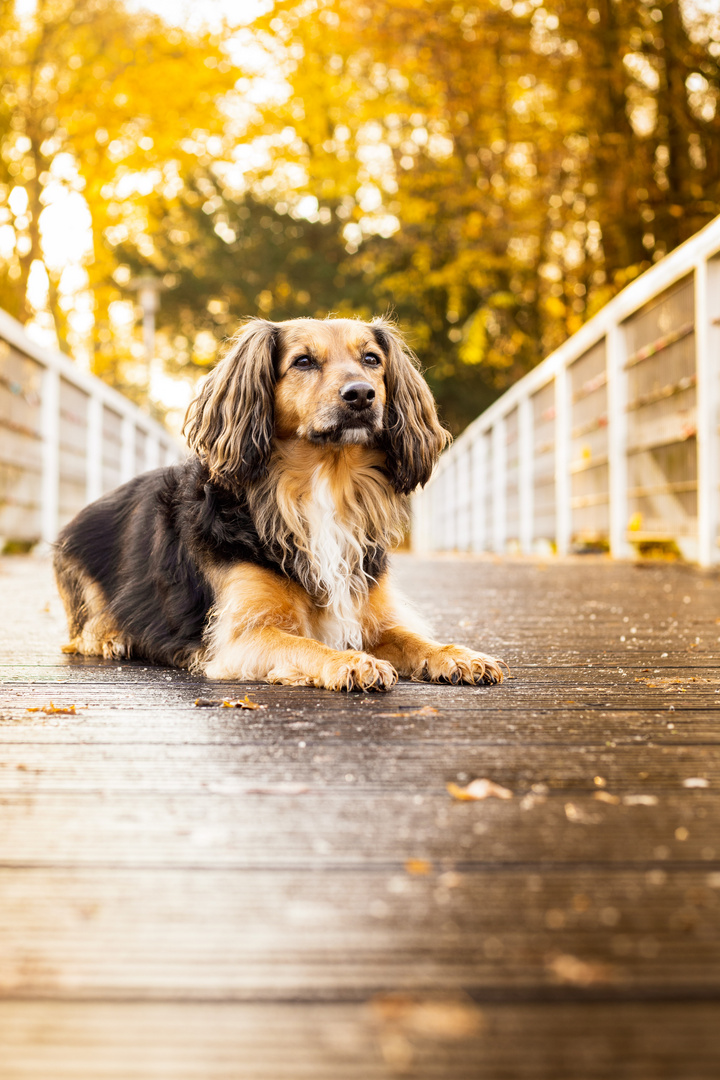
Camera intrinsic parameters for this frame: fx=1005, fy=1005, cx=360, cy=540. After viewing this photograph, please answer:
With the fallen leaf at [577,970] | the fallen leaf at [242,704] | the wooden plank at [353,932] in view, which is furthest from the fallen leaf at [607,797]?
the fallen leaf at [242,704]

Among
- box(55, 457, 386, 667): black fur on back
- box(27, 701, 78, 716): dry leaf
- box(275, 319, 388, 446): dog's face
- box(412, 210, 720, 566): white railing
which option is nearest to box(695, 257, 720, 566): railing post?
box(412, 210, 720, 566): white railing

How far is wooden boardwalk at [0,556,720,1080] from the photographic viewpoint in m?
0.91

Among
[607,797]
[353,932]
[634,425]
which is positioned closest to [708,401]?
[634,425]

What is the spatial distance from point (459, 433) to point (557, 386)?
14605 millimetres

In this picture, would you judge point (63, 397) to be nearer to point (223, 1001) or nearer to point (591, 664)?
point (591, 664)

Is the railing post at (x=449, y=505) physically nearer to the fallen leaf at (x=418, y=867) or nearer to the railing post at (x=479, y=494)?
the railing post at (x=479, y=494)

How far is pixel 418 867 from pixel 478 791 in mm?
362

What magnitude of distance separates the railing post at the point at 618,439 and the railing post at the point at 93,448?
6876mm

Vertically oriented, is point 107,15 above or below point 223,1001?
above

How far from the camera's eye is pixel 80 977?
3.37ft

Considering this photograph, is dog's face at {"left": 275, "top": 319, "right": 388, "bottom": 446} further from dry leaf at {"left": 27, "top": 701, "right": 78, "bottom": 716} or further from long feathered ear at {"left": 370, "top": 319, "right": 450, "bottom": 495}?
dry leaf at {"left": 27, "top": 701, "right": 78, "bottom": 716}

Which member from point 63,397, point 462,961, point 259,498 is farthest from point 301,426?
point 63,397

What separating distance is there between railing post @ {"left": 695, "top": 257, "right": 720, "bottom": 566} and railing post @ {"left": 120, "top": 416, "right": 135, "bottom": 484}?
9.97 metres

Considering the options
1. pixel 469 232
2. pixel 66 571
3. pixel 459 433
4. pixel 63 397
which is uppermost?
pixel 469 232
